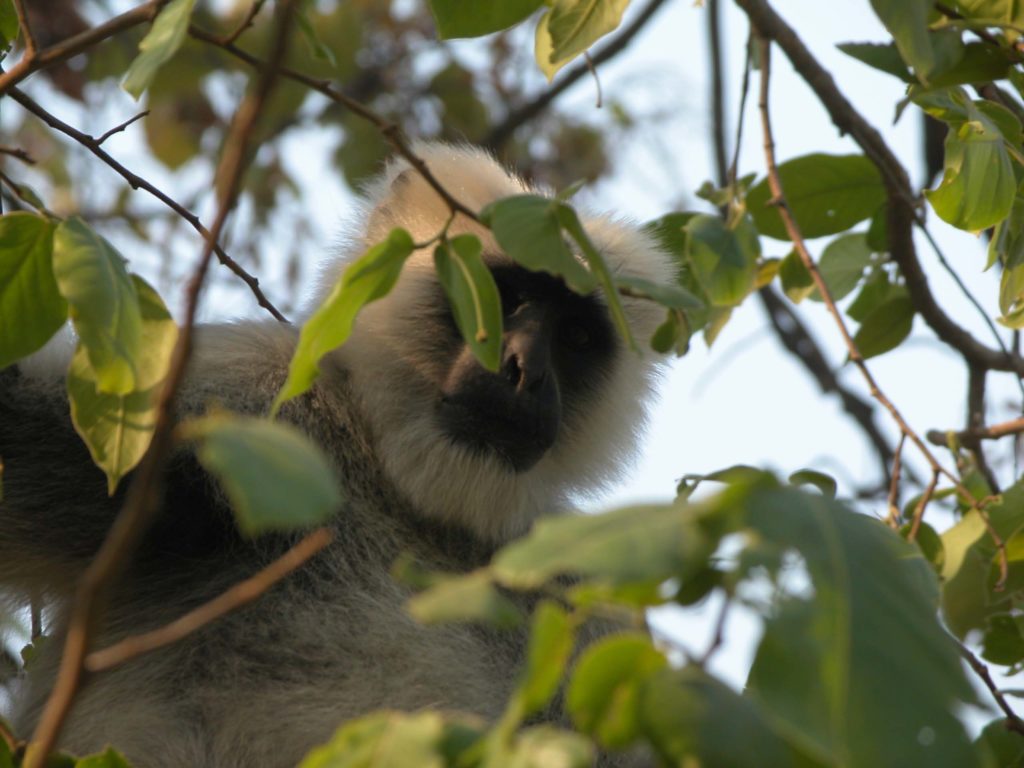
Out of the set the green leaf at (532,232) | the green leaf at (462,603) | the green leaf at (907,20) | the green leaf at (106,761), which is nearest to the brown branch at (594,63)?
the green leaf at (907,20)

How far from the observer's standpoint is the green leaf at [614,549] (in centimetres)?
120

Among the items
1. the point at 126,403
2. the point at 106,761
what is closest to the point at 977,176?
the point at 126,403

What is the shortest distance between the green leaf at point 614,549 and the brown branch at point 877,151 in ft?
8.65

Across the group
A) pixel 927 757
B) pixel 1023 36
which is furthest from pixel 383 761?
pixel 1023 36

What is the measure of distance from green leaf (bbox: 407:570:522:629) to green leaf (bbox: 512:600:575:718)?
0.13 feet

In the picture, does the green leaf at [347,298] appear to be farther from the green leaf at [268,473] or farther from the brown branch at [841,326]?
the brown branch at [841,326]

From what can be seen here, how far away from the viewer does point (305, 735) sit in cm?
298

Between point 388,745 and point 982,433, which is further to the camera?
point 982,433

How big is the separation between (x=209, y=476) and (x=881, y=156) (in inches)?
86.4

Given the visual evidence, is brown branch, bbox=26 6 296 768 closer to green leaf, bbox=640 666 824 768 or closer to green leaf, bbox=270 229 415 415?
green leaf, bbox=270 229 415 415

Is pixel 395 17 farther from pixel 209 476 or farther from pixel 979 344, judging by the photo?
pixel 209 476

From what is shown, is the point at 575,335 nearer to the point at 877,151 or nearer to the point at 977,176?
the point at 877,151

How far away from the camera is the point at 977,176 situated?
261cm

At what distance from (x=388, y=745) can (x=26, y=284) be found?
53.2 inches
